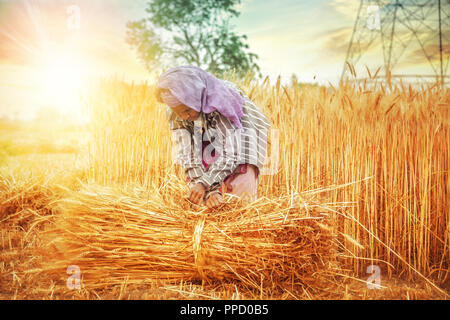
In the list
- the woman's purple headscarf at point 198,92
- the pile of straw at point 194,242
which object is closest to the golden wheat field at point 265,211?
the pile of straw at point 194,242

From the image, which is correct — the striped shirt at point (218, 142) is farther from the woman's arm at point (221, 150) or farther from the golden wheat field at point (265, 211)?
the golden wheat field at point (265, 211)

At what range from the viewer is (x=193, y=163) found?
1.81 meters

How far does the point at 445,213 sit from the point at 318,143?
852 millimetres

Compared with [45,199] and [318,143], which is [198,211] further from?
[45,199]

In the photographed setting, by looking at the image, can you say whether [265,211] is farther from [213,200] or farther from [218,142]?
[218,142]

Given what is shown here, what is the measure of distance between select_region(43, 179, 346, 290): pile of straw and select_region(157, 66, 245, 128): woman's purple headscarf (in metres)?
0.47

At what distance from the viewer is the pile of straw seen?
1.39 m

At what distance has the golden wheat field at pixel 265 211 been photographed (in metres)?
1.42

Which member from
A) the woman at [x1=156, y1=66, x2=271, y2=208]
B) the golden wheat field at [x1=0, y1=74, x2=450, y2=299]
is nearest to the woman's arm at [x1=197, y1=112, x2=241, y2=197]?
the woman at [x1=156, y1=66, x2=271, y2=208]

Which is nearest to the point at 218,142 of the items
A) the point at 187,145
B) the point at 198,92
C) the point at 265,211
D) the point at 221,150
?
the point at 221,150

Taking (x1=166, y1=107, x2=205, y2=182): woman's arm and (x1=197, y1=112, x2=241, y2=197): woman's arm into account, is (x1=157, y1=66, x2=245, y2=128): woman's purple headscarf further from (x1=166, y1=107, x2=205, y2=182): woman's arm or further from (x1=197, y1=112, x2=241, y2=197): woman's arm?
(x1=166, y1=107, x2=205, y2=182): woman's arm

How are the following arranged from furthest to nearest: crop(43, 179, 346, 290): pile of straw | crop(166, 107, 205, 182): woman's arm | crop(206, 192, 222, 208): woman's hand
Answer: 1. crop(166, 107, 205, 182): woman's arm
2. crop(206, 192, 222, 208): woman's hand
3. crop(43, 179, 346, 290): pile of straw

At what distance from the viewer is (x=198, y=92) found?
5.32 ft
